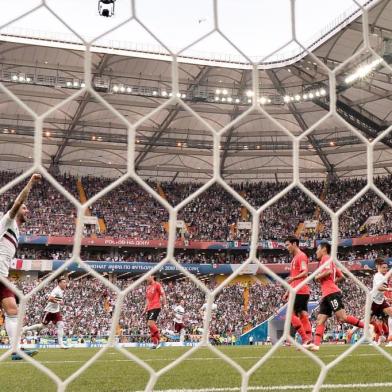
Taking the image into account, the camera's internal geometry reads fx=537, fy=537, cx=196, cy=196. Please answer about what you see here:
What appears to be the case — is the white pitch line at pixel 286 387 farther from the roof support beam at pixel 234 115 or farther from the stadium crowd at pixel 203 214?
the stadium crowd at pixel 203 214

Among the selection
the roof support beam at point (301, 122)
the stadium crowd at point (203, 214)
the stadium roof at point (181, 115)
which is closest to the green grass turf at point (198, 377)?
the stadium roof at point (181, 115)

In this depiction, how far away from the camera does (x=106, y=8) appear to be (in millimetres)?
2078

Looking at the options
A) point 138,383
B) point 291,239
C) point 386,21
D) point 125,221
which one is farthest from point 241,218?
point 138,383

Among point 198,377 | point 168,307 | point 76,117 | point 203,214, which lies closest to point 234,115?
point 203,214

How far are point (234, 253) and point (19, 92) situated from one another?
551 inches

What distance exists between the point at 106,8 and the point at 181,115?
82.4 feet

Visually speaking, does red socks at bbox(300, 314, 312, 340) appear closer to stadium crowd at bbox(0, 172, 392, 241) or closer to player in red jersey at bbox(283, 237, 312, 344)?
player in red jersey at bbox(283, 237, 312, 344)

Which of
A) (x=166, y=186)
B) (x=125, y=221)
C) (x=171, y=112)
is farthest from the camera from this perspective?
(x=166, y=186)

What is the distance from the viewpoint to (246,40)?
2113 millimetres

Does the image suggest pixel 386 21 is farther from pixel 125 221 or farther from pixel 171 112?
pixel 125 221

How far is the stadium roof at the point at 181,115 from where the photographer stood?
2239cm

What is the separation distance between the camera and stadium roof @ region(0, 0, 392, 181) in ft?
73.5

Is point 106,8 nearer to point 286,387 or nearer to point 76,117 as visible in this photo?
point 286,387

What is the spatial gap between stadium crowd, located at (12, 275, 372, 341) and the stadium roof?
5304mm
